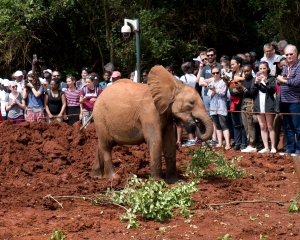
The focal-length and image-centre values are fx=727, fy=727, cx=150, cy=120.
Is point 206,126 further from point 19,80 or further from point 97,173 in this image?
point 19,80

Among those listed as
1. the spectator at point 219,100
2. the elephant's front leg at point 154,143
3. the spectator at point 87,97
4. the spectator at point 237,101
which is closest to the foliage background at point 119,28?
the spectator at point 87,97

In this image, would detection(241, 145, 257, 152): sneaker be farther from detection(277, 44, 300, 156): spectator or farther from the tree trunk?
the tree trunk

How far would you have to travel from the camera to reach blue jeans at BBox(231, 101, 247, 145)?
1582cm

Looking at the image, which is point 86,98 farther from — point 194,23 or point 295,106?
point 194,23

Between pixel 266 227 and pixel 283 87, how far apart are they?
5.95 metres

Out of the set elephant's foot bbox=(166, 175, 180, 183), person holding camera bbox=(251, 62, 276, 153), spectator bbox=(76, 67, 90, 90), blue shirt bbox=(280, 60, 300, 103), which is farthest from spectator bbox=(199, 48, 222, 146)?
elephant's foot bbox=(166, 175, 180, 183)

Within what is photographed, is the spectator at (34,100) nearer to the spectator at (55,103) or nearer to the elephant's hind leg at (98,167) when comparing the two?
the spectator at (55,103)

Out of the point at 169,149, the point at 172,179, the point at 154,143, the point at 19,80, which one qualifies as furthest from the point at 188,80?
the point at 154,143

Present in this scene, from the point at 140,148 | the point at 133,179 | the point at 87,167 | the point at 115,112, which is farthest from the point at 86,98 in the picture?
the point at 133,179

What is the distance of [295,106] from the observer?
14.4 m

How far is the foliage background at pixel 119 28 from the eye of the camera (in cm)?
2348

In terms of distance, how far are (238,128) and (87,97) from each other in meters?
3.63

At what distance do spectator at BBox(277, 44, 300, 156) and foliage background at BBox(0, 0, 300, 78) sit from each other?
317 inches

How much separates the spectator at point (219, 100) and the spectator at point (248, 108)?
48cm
